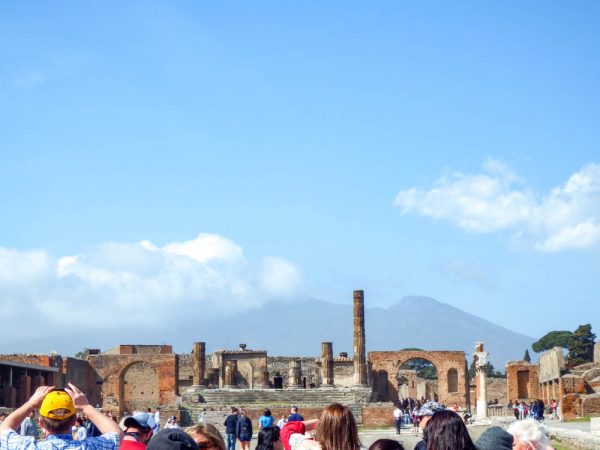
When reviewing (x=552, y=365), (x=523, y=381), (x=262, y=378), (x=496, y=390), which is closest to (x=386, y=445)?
(x=552, y=365)

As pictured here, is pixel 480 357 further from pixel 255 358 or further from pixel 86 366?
pixel 86 366

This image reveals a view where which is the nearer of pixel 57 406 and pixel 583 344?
pixel 57 406

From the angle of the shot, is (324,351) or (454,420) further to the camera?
(324,351)

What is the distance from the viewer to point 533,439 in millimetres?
5582

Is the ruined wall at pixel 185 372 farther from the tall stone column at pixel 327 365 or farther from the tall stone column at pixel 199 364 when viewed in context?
the tall stone column at pixel 327 365

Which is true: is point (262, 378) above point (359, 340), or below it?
below


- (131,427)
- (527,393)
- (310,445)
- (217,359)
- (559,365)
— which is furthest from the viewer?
(217,359)

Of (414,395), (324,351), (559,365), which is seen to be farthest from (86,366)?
(559,365)

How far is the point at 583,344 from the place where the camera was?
252ft

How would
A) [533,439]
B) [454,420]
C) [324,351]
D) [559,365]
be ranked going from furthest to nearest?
[324,351], [559,365], [533,439], [454,420]

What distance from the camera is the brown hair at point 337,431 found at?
585 centimetres

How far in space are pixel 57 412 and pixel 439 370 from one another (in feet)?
178

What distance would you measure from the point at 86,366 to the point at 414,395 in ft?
70.3

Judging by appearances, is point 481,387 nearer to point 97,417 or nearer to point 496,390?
point 496,390
